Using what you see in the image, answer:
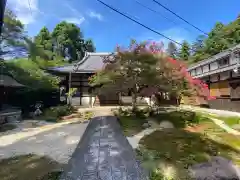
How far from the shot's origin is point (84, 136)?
8.26 meters

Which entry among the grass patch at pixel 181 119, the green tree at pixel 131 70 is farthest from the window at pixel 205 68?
the green tree at pixel 131 70

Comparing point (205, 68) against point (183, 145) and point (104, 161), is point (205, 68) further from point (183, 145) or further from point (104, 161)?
point (104, 161)

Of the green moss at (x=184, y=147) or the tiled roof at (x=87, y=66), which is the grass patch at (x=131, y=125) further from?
the tiled roof at (x=87, y=66)

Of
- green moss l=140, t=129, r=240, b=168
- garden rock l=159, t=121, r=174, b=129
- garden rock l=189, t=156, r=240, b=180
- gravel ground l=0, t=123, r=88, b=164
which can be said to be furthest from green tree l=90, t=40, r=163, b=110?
garden rock l=189, t=156, r=240, b=180

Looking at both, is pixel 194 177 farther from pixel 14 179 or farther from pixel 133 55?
pixel 133 55

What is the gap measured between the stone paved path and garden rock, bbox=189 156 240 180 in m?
1.32

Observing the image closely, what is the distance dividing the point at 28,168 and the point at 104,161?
2.01m

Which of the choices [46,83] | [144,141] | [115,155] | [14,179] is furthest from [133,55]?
[46,83]

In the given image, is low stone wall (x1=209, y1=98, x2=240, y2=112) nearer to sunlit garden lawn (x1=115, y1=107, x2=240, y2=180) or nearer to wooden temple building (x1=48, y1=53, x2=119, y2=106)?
sunlit garden lawn (x1=115, y1=107, x2=240, y2=180)

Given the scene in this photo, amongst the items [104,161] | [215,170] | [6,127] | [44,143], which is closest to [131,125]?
[44,143]

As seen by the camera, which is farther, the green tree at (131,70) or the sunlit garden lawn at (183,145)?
the green tree at (131,70)

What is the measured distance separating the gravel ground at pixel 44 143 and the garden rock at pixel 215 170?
3519 mm

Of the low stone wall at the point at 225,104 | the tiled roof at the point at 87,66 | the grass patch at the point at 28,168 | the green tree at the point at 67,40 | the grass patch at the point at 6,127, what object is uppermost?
Result: the green tree at the point at 67,40

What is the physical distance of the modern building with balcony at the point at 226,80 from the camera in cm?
1482
